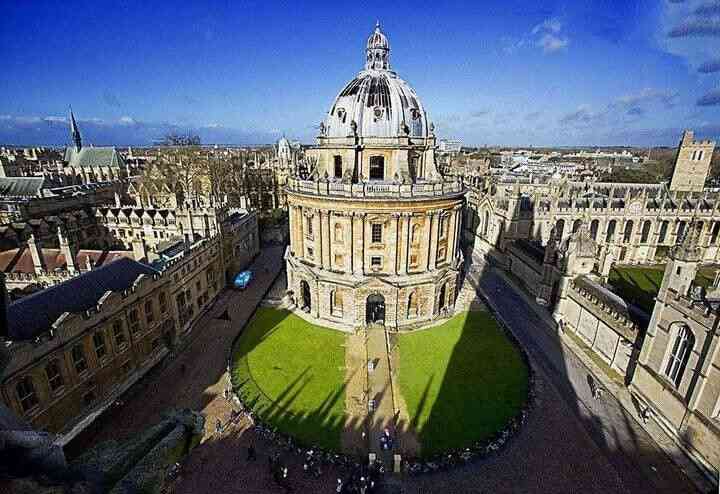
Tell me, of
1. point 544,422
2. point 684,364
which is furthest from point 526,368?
point 684,364

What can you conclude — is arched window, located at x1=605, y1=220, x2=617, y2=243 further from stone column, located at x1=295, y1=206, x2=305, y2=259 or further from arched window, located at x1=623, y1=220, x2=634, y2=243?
stone column, located at x1=295, y1=206, x2=305, y2=259

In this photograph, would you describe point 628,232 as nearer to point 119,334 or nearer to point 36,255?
point 119,334

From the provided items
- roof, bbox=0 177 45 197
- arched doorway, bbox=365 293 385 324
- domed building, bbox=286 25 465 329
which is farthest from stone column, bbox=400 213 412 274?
roof, bbox=0 177 45 197

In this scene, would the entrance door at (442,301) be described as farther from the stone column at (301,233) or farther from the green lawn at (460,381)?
the stone column at (301,233)

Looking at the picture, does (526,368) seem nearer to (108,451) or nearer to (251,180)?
(108,451)

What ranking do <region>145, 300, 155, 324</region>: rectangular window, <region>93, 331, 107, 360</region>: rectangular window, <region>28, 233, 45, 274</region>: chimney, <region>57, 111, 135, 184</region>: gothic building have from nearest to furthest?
<region>93, 331, 107, 360</region>: rectangular window < <region>145, 300, 155, 324</region>: rectangular window < <region>28, 233, 45, 274</region>: chimney < <region>57, 111, 135, 184</region>: gothic building

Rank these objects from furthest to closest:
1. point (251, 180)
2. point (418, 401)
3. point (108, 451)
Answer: point (251, 180) < point (418, 401) < point (108, 451)
